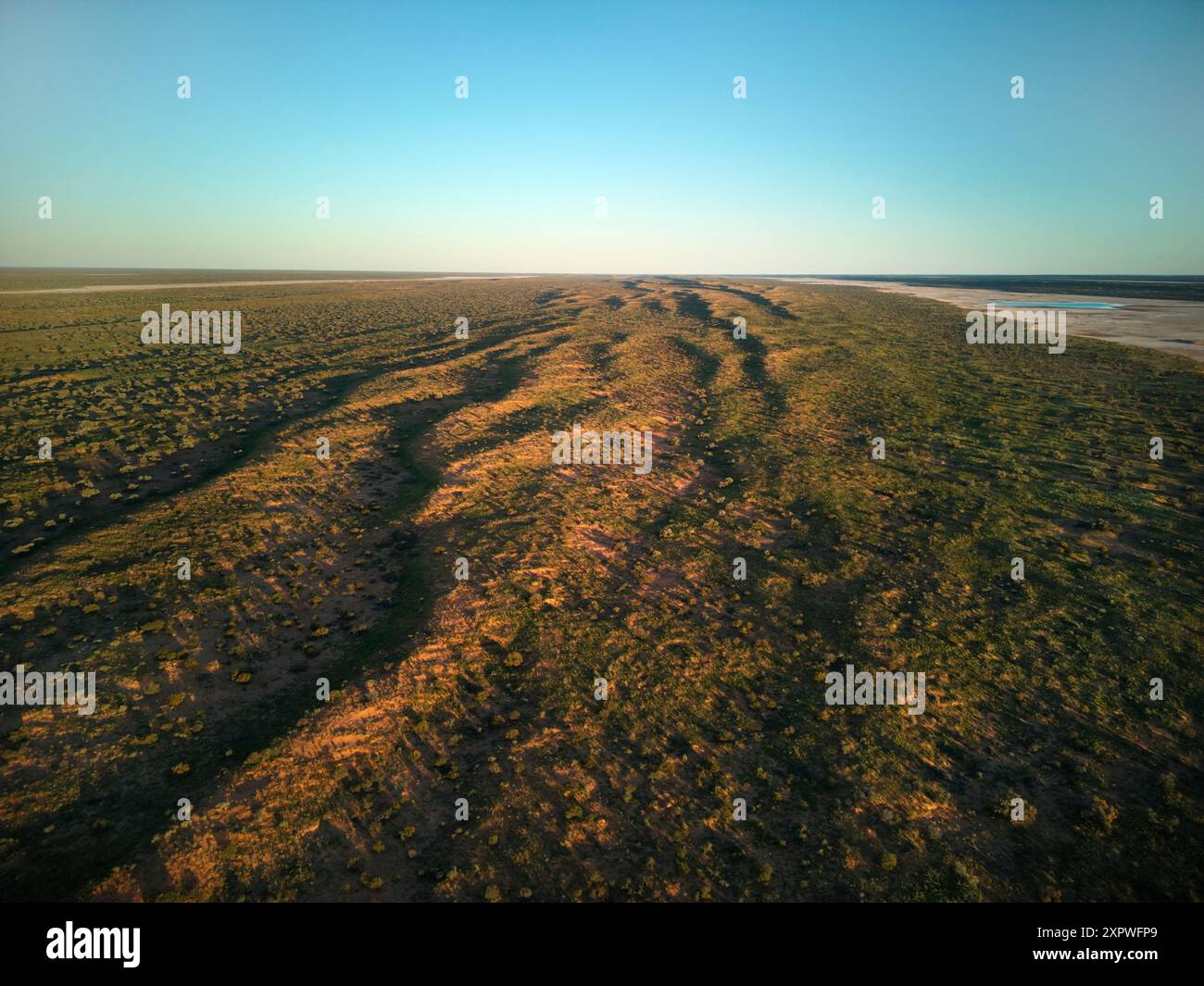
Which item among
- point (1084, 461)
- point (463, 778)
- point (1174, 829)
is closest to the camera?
point (1174, 829)

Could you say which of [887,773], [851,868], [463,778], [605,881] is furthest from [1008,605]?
[463,778]

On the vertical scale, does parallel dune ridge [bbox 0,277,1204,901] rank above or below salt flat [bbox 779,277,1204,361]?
below

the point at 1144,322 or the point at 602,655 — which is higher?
the point at 1144,322

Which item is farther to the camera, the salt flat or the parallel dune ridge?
the salt flat

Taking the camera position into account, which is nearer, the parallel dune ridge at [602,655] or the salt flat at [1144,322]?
the parallel dune ridge at [602,655]

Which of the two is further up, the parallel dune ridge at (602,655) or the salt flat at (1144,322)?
the salt flat at (1144,322)

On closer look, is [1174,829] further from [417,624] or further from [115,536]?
[115,536]

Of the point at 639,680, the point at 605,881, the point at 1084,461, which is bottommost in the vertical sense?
the point at 605,881

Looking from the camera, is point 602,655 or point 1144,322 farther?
point 1144,322
